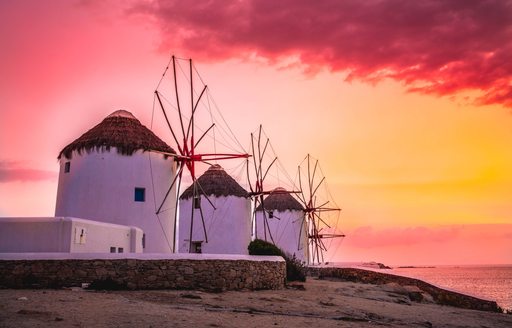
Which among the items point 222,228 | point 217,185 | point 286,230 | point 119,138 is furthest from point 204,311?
point 286,230

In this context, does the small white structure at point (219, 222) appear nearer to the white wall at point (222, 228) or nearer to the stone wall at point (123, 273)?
the white wall at point (222, 228)

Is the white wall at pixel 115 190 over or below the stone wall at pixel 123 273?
over

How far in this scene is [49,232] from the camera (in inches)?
639

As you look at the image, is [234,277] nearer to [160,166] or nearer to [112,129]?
[160,166]

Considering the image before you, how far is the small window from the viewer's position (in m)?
22.6

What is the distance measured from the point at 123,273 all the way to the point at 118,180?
26.7 ft

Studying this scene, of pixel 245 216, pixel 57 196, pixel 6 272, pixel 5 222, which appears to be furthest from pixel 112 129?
pixel 245 216

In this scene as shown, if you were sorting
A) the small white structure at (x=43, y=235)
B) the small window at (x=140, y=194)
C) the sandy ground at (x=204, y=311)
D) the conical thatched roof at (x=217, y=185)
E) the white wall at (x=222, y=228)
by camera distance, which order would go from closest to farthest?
the sandy ground at (x=204, y=311) → the small white structure at (x=43, y=235) → the small window at (x=140, y=194) → the white wall at (x=222, y=228) → the conical thatched roof at (x=217, y=185)

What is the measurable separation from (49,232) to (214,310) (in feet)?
24.8

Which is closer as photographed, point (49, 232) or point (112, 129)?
point (49, 232)

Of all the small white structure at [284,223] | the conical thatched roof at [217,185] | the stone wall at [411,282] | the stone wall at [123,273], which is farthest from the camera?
the small white structure at [284,223]

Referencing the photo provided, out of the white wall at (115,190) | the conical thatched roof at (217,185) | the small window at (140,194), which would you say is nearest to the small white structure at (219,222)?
the conical thatched roof at (217,185)

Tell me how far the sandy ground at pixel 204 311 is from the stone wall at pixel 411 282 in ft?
19.7

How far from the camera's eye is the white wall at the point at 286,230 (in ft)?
141
